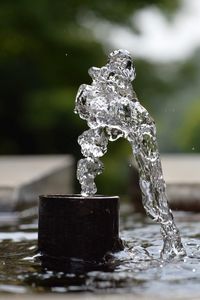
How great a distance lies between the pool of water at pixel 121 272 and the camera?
285 centimetres

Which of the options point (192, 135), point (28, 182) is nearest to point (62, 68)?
point (192, 135)

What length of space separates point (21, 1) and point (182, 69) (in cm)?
448

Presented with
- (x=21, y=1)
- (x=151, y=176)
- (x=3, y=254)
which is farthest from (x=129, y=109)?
(x=21, y=1)

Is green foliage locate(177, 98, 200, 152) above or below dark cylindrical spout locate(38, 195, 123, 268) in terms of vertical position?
above

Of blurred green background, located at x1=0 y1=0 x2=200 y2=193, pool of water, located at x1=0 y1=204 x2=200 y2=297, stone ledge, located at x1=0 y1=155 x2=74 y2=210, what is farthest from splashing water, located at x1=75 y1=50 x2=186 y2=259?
blurred green background, located at x1=0 y1=0 x2=200 y2=193

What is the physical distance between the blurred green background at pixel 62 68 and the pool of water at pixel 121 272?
513 inches

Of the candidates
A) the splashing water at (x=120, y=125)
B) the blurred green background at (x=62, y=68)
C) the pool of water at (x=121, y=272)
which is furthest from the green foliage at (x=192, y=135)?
the splashing water at (x=120, y=125)

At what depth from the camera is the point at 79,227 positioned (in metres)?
3.40

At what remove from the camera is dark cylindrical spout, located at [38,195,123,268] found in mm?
3406

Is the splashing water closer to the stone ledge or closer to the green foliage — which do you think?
the stone ledge

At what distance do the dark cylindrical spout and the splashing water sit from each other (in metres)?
0.46

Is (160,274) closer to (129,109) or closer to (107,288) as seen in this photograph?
(107,288)

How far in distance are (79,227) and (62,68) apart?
52.0ft

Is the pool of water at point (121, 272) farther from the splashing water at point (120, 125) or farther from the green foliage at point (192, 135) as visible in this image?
the green foliage at point (192, 135)
